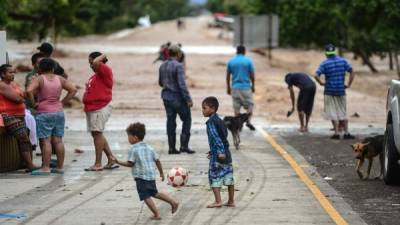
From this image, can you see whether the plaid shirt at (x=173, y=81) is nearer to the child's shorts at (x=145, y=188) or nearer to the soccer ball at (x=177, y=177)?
the soccer ball at (x=177, y=177)

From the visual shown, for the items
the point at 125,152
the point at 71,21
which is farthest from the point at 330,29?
the point at 125,152

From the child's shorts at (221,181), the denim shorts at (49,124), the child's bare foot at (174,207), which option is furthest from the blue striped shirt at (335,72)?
the child's bare foot at (174,207)

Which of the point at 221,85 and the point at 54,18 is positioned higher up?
the point at 54,18

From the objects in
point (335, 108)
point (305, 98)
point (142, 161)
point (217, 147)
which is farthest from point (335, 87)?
point (142, 161)

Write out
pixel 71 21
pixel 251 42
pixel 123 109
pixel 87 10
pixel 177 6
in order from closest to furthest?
1. pixel 123 109
2. pixel 251 42
3. pixel 71 21
4. pixel 87 10
5. pixel 177 6

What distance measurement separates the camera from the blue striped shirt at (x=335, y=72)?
57.3 ft

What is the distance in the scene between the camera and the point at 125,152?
1569 centimetres

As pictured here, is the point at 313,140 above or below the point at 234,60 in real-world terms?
below

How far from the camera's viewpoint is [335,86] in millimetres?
17531

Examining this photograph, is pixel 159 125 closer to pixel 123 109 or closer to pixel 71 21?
pixel 123 109

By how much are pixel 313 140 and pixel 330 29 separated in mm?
26887

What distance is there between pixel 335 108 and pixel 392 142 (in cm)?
601

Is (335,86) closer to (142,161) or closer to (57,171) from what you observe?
(57,171)

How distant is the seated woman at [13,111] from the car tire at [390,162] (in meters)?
5.09
